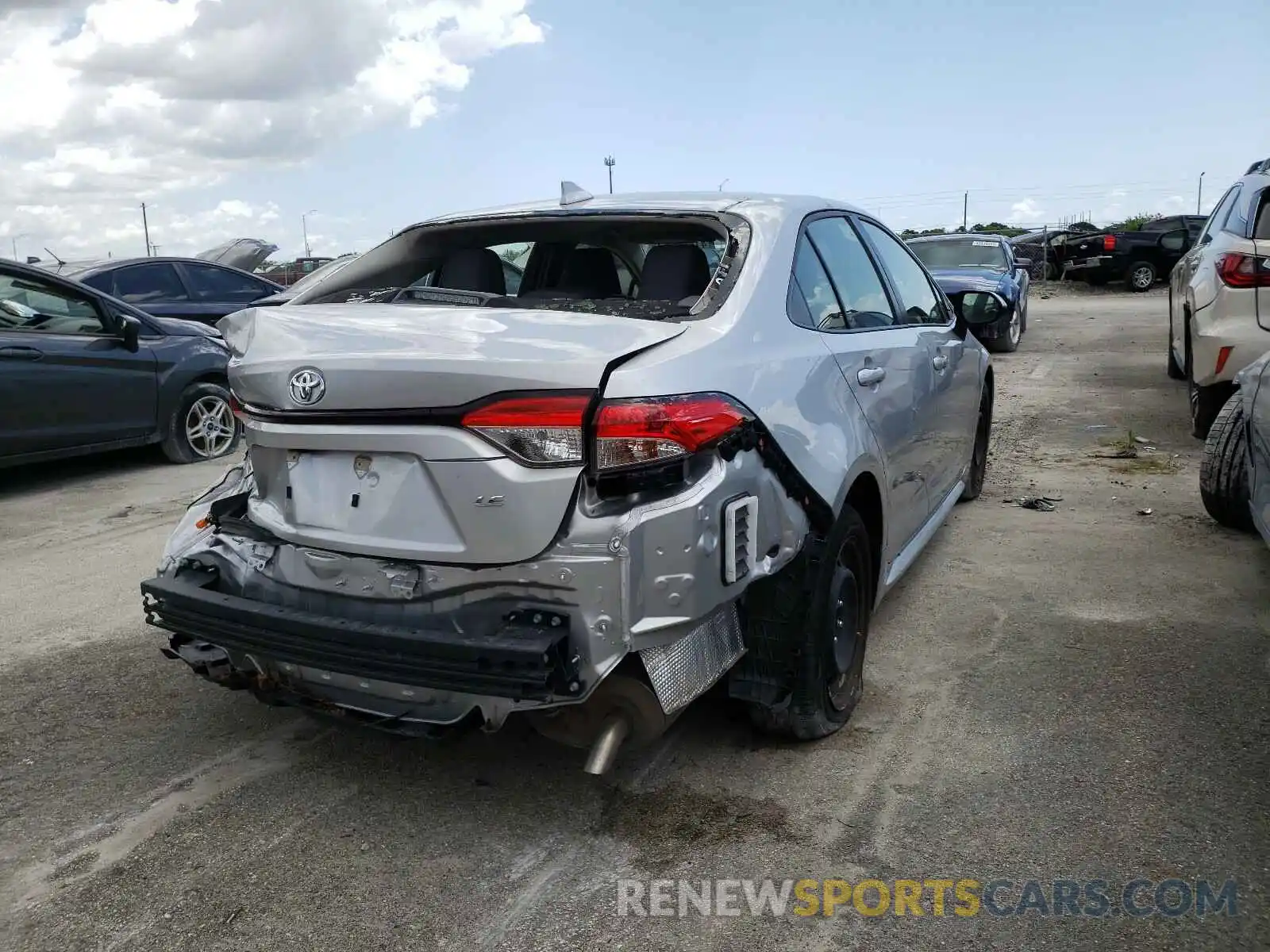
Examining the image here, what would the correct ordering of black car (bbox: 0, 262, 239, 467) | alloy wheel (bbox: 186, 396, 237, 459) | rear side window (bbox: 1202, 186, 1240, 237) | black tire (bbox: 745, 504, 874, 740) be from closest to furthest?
1. black tire (bbox: 745, 504, 874, 740)
2. black car (bbox: 0, 262, 239, 467)
3. rear side window (bbox: 1202, 186, 1240, 237)
4. alloy wheel (bbox: 186, 396, 237, 459)

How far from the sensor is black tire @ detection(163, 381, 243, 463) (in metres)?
7.91

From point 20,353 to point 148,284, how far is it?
138 inches

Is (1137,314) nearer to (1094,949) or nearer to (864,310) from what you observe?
(864,310)

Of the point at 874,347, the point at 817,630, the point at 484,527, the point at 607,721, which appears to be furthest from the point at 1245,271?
the point at 484,527

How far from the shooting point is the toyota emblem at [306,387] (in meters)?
2.73

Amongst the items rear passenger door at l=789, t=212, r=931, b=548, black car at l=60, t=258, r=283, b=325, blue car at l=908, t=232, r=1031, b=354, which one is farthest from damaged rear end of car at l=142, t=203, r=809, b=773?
blue car at l=908, t=232, r=1031, b=354

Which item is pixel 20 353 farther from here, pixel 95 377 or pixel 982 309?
pixel 982 309

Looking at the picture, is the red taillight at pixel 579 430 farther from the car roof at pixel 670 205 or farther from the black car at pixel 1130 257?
the black car at pixel 1130 257

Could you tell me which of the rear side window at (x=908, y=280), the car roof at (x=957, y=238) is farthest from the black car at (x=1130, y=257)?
the rear side window at (x=908, y=280)

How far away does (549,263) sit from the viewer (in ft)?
13.3

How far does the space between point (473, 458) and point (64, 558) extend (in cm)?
398

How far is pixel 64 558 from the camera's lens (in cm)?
557

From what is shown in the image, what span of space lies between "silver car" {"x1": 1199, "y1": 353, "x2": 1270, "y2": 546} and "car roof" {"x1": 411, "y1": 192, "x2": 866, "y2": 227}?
1.91 m

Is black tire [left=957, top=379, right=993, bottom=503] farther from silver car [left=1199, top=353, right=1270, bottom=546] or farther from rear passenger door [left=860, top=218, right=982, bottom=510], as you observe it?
silver car [left=1199, top=353, right=1270, bottom=546]
